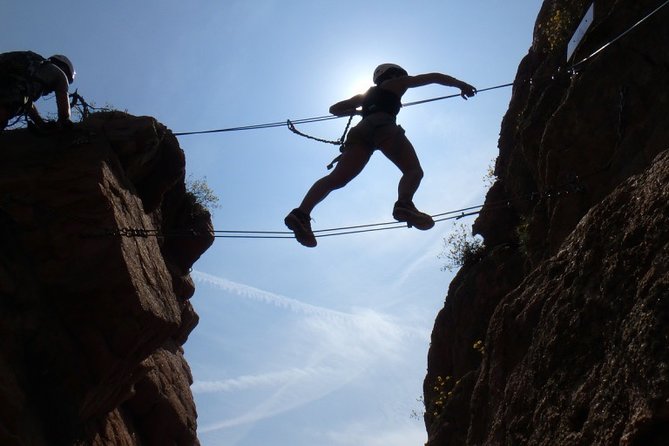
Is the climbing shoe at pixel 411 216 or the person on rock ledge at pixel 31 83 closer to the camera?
the climbing shoe at pixel 411 216

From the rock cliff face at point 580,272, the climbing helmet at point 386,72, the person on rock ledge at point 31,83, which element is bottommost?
the rock cliff face at point 580,272

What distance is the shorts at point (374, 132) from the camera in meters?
8.34

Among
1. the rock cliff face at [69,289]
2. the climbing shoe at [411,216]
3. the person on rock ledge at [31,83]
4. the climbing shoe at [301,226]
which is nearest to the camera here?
the climbing shoe at [411,216]

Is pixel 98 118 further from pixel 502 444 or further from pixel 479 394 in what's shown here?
pixel 502 444

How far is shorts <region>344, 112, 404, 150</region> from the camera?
834cm

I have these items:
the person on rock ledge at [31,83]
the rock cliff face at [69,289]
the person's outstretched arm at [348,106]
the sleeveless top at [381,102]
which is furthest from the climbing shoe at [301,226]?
the person on rock ledge at [31,83]

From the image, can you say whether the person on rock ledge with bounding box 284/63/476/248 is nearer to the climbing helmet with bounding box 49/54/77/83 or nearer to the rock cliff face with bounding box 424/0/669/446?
the rock cliff face with bounding box 424/0/669/446

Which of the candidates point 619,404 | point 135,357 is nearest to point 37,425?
point 135,357

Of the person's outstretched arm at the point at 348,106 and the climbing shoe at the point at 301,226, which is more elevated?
the person's outstretched arm at the point at 348,106

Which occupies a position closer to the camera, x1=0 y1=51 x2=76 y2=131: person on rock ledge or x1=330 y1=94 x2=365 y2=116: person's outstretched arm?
x1=330 y1=94 x2=365 y2=116: person's outstretched arm

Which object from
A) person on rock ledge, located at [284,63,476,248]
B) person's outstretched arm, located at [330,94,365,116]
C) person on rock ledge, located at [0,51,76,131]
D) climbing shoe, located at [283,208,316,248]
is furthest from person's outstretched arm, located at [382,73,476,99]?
person on rock ledge, located at [0,51,76,131]

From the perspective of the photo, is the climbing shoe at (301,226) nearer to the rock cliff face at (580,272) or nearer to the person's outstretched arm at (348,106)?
the person's outstretched arm at (348,106)

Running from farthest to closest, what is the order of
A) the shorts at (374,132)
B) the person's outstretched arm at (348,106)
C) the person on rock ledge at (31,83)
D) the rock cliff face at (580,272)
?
the person on rock ledge at (31,83)
the person's outstretched arm at (348,106)
the shorts at (374,132)
the rock cliff face at (580,272)

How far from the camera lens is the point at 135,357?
11922 millimetres
